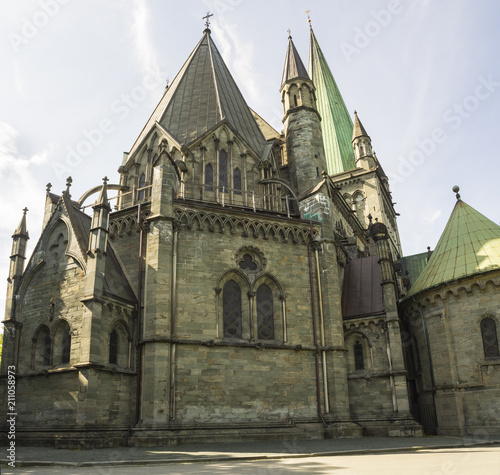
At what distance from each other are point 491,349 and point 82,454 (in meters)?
17.3

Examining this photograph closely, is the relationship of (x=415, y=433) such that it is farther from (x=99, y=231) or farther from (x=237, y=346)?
(x=99, y=231)

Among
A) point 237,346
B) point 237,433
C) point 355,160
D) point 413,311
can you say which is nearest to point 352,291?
point 413,311

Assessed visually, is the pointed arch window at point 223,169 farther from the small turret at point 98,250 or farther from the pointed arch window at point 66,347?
the pointed arch window at point 66,347

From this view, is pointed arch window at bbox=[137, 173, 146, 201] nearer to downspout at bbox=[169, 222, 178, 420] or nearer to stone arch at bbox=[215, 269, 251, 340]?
downspout at bbox=[169, 222, 178, 420]

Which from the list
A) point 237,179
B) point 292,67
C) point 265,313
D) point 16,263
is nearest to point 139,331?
point 265,313

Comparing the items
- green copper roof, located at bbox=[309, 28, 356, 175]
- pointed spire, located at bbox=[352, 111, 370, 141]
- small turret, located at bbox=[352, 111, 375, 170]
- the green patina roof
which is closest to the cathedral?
the green patina roof

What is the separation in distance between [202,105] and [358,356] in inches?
633

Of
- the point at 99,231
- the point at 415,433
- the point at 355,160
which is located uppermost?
the point at 355,160

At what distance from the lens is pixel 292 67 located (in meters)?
31.3

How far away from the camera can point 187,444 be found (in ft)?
56.6

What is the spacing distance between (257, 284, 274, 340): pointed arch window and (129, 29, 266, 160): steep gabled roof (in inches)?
349

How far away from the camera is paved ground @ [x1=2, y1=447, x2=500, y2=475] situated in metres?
9.59

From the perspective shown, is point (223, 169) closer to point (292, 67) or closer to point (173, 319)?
point (173, 319)

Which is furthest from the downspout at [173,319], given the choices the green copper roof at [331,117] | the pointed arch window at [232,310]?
the green copper roof at [331,117]
